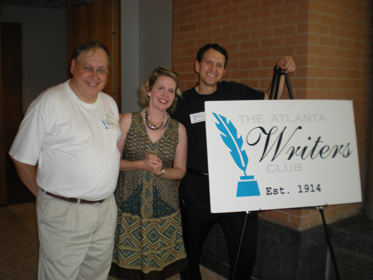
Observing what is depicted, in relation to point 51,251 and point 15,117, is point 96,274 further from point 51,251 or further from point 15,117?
point 15,117

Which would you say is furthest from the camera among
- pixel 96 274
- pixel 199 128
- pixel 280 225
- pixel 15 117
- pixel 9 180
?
pixel 15 117

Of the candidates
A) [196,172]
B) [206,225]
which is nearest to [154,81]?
[196,172]

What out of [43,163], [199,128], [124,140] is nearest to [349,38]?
[199,128]

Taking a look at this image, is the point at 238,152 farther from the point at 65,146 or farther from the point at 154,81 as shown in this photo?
the point at 65,146

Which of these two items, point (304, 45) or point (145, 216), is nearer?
point (145, 216)

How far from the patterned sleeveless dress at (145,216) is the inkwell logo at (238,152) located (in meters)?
0.38

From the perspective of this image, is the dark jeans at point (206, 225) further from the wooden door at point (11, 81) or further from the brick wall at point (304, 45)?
the wooden door at point (11, 81)

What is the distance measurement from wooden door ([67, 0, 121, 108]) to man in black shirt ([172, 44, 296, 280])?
216cm

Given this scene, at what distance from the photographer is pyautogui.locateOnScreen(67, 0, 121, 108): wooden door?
4180 mm

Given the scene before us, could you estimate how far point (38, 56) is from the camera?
276 inches

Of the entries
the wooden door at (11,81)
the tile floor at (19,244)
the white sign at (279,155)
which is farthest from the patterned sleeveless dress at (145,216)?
the wooden door at (11,81)

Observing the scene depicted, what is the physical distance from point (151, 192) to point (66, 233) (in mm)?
499

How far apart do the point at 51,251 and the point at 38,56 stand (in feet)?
20.2

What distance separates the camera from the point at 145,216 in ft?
6.46
